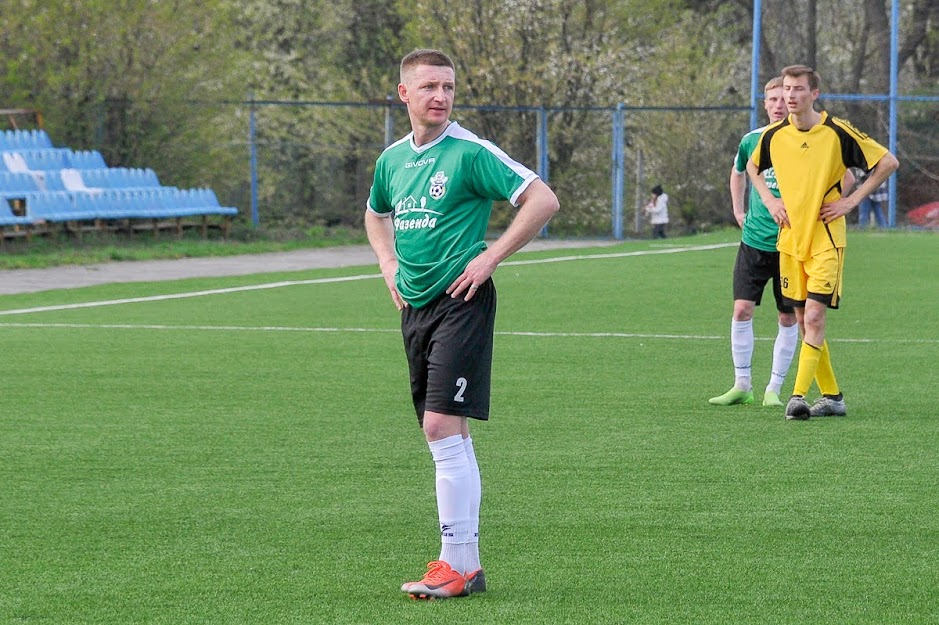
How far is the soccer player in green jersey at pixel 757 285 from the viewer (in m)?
9.16

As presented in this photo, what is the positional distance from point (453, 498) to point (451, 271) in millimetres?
794

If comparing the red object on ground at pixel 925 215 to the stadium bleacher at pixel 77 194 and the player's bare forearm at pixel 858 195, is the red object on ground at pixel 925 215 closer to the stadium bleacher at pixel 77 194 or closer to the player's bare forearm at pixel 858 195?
the stadium bleacher at pixel 77 194

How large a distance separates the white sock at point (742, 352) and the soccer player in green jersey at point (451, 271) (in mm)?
4315

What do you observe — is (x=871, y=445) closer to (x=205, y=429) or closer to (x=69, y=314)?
(x=205, y=429)

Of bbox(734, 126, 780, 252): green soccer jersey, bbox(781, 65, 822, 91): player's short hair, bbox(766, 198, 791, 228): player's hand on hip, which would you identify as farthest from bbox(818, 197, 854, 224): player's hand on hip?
bbox(781, 65, 822, 91): player's short hair

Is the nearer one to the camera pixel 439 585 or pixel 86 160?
pixel 439 585

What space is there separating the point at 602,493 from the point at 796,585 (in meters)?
1.57

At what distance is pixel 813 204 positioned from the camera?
337 inches

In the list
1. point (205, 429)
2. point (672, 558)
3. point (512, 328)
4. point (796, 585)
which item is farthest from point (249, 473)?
point (512, 328)

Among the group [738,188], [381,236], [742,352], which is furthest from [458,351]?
[738,188]

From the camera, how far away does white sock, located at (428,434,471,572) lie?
5.06 m

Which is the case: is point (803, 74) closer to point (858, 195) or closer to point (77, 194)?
point (858, 195)

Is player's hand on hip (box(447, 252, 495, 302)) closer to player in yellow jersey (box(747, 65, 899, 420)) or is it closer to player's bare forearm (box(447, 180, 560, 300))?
Answer: player's bare forearm (box(447, 180, 560, 300))

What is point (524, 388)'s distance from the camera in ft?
32.1
